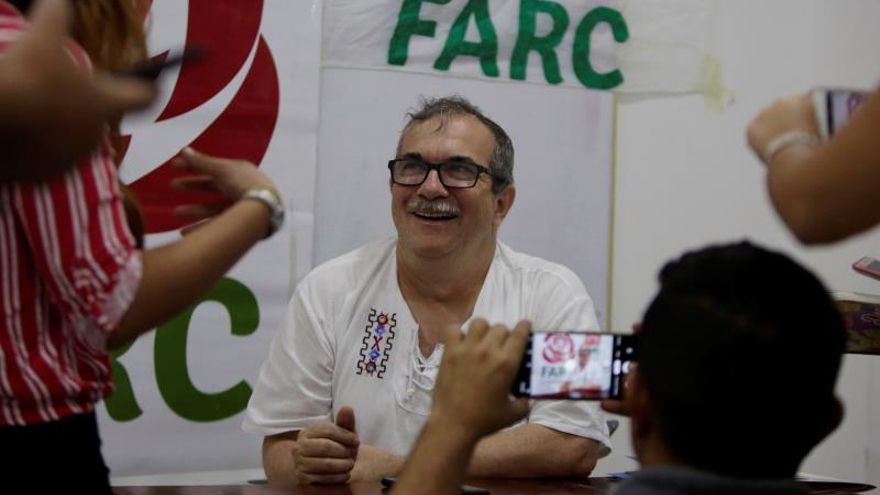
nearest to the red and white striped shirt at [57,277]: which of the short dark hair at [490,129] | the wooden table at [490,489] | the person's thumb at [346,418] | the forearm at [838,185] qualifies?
the forearm at [838,185]

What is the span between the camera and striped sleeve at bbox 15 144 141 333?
0.91m

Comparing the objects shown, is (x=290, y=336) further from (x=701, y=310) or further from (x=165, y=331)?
(x=701, y=310)

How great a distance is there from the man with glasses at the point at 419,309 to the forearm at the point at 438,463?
106 centimetres

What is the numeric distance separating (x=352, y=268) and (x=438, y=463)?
140 cm

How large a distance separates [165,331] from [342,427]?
95 centimetres

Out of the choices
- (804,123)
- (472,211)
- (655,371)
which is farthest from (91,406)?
(472,211)

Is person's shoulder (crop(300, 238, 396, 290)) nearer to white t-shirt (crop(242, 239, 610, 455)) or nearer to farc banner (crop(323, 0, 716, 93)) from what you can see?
white t-shirt (crop(242, 239, 610, 455))

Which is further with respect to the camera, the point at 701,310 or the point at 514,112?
the point at 514,112

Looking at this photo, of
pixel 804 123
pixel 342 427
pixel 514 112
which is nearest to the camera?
pixel 804 123

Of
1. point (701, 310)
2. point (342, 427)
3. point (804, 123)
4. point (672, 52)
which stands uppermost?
point (672, 52)

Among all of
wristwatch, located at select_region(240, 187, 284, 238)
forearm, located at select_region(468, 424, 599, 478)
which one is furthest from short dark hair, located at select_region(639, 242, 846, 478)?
forearm, located at select_region(468, 424, 599, 478)

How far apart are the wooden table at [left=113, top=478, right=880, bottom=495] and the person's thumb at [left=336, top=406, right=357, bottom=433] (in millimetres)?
93

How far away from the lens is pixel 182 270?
99 cm

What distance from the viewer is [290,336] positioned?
2.31 meters
